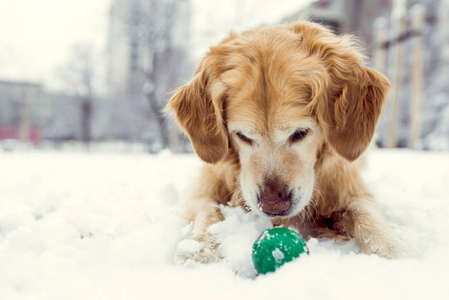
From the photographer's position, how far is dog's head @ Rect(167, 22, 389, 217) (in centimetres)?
209

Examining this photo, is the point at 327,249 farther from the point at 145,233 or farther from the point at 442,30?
the point at 442,30

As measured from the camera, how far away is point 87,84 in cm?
2350

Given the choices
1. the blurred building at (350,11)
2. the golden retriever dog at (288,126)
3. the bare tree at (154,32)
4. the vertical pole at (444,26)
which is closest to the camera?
the golden retriever dog at (288,126)

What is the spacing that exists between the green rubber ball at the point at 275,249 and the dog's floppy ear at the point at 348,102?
93 centimetres

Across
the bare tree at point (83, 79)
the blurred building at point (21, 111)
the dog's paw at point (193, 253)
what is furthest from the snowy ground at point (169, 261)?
the blurred building at point (21, 111)

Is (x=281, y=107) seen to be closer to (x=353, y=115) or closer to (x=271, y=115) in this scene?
(x=271, y=115)

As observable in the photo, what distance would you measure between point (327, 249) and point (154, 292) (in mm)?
909

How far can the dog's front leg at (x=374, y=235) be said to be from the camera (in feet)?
5.51

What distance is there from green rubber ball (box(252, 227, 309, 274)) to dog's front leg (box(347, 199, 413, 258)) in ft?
1.43

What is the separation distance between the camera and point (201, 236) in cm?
194

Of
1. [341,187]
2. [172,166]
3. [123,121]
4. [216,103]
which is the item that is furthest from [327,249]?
[123,121]

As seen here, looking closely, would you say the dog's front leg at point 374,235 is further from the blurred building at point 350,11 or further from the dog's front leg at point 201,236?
the blurred building at point 350,11

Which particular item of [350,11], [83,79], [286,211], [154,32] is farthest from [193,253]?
[83,79]

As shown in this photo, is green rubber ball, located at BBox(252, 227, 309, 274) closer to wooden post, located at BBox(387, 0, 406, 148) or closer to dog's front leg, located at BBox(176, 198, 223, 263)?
dog's front leg, located at BBox(176, 198, 223, 263)
